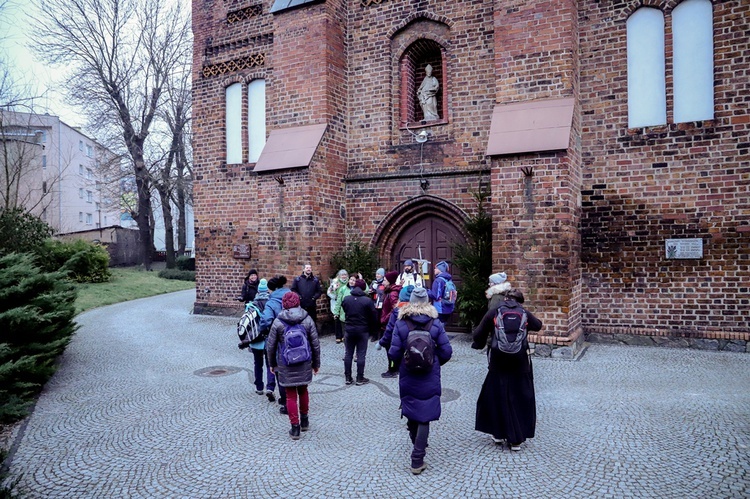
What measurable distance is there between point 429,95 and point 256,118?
476 cm

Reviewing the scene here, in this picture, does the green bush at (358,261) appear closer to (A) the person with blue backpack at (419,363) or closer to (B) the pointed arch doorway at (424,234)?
(B) the pointed arch doorway at (424,234)

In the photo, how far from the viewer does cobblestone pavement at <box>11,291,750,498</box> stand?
4574mm

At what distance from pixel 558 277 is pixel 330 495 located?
19.6 ft

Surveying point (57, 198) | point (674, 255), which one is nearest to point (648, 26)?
point (674, 255)

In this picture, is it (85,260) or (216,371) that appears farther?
(85,260)

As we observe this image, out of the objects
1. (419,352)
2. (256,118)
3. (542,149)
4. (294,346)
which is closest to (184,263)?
(256,118)

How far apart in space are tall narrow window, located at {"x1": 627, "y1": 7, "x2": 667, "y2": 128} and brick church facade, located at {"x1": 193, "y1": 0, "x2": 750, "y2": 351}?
1.1 inches

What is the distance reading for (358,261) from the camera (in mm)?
11883

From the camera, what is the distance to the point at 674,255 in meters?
9.47

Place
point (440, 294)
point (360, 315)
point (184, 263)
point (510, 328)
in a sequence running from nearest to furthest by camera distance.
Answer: point (510, 328)
point (360, 315)
point (440, 294)
point (184, 263)

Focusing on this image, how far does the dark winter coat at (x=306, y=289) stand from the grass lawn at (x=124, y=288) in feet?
26.9

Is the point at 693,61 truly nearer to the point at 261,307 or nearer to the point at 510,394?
the point at 510,394

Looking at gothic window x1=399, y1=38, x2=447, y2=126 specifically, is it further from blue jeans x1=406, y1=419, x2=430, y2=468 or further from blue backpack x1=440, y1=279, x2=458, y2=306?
blue jeans x1=406, y1=419, x2=430, y2=468

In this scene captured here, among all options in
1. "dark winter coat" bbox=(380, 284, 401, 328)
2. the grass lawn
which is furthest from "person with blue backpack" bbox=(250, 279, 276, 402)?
the grass lawn
